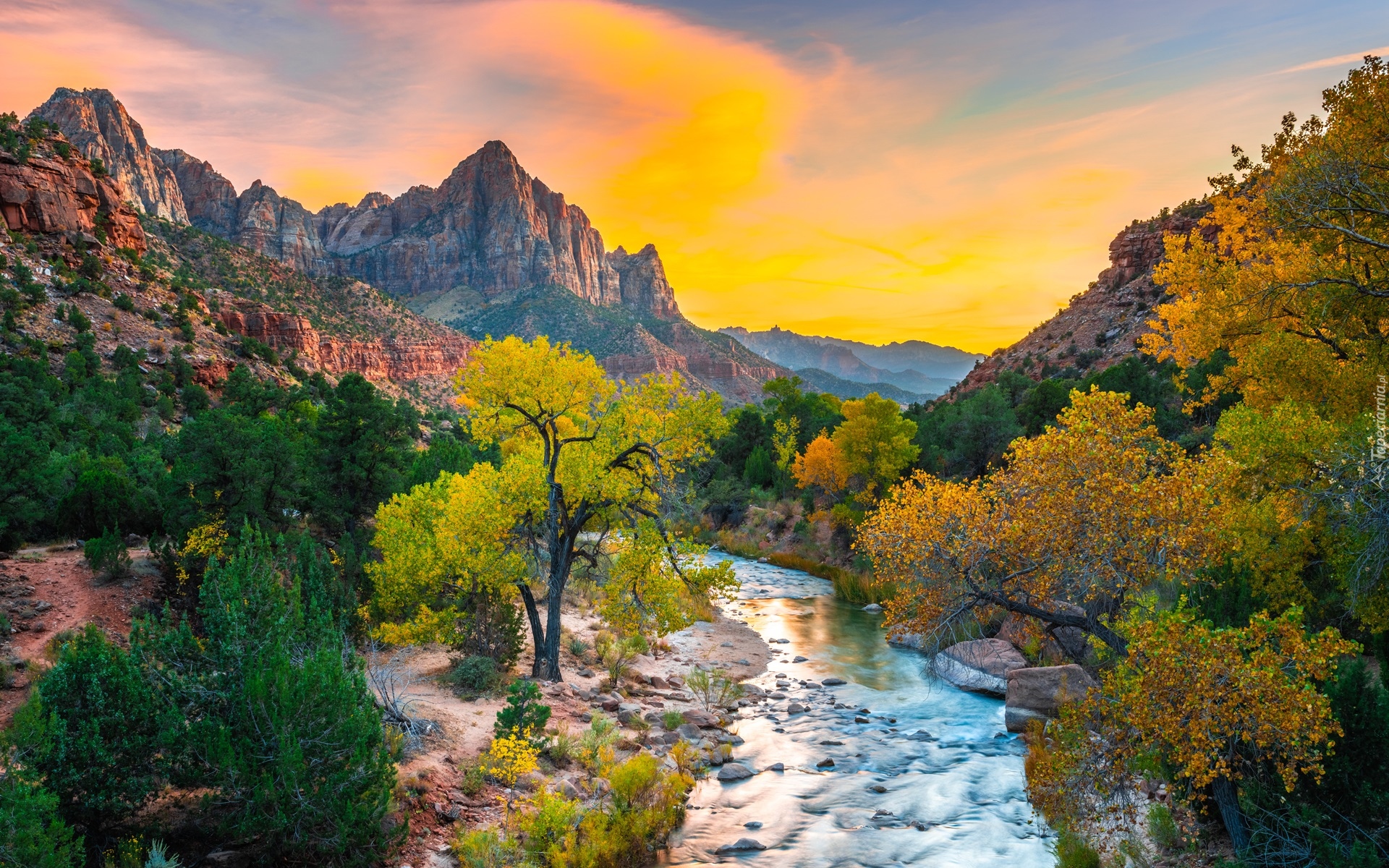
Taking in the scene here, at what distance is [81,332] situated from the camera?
129 feet

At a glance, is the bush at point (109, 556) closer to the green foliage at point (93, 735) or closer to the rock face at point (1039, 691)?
the green foliage at point (93, 735)

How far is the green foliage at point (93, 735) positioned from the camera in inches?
286

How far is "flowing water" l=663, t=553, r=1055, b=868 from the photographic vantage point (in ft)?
36.8

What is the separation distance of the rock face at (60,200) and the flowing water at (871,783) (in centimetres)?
5380

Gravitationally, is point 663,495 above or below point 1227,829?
above

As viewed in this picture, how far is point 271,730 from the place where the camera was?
8.21 meters

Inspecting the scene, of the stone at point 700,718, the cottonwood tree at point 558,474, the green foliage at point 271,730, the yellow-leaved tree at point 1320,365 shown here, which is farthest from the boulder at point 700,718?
the yellow-leaved tree at point 1320,365

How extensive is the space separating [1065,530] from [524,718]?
9.51 m

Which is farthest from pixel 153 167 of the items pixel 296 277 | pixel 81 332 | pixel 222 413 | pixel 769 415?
pixel 222 413

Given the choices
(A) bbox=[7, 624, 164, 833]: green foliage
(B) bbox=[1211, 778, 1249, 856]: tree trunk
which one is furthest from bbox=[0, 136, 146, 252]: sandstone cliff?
(B) bbox=[1211, 778, 1249, 856]: tree trunk

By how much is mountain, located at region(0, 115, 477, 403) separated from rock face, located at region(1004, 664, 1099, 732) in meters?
41.2

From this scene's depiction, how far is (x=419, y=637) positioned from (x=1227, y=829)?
48.0 ft

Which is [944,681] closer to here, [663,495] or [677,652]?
[677,652]

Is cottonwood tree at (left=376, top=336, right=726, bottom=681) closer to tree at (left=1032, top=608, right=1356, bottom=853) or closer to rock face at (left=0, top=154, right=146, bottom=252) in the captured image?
tree at (left=1032, top=608, right=1356, bottom=853)
